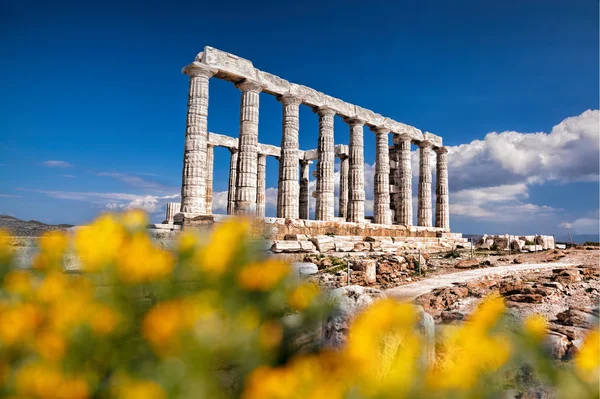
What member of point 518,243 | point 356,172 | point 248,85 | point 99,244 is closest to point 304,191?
point 356,172

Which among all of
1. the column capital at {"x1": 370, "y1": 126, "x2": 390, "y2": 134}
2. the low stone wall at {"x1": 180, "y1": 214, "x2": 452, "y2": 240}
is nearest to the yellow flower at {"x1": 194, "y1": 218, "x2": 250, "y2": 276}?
the low stone wall at {"x1": 180, "y1": 214, "x2": 452, "y2": 240}

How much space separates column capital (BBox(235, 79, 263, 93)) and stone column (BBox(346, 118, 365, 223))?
7714 millimetres

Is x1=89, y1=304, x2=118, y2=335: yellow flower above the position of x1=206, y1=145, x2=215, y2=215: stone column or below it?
below

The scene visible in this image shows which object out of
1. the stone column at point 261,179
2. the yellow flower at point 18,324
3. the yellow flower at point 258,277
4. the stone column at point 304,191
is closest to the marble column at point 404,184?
the stone column at point 304,191

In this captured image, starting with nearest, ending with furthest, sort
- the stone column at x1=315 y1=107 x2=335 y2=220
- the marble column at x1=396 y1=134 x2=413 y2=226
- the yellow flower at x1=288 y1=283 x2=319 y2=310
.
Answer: the yellow flower at x1=288 y1=283 x2=319 y2=310, the stone column at x1=315 y1=107 x2=335 y2=220, the marble column at x1=396 y1=134 x2=413 y2=226

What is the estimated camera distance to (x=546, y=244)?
2811 cm

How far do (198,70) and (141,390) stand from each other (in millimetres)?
20092

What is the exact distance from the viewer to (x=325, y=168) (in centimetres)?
2548

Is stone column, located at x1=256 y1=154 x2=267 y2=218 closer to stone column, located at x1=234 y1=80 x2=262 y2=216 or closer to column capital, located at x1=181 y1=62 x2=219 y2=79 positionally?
stone column, located at x1=234 y1=80 x2=262 y2=216

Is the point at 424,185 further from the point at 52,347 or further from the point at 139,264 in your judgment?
the point at 52,347

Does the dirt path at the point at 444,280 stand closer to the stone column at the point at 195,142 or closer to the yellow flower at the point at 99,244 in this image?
the stone column at the point at 195,142

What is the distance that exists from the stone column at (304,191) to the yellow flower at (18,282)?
104ft

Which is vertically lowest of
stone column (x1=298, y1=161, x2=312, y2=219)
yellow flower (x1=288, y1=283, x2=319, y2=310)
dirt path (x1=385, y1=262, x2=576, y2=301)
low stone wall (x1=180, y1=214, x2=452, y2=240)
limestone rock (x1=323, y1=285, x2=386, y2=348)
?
dirt path (x1=385, y1=262, x2=576, y2=301)

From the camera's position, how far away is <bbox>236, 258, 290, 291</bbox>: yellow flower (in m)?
1.14
